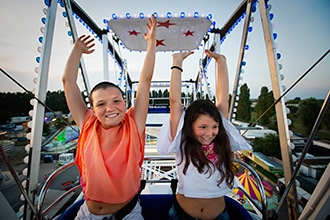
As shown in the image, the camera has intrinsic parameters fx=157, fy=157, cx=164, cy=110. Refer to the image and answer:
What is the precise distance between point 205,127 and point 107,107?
652 millimetres

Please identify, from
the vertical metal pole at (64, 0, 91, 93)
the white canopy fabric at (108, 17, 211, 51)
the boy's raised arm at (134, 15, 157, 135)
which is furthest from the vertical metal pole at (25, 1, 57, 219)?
the white canopy fabric at (108, 17, 211, 51)

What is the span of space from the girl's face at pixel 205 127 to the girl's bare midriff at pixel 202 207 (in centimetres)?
43

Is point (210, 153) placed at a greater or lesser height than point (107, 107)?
lesser

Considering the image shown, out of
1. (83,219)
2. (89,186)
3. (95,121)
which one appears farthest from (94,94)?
(83,219)

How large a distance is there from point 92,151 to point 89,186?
21cm

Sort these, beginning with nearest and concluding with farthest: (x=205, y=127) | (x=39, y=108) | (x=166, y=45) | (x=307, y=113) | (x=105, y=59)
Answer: (x=205, y=127) → (x=39, y=108) → (x=105, y=59) → (x=166, y=45) → (x=307, y=113)

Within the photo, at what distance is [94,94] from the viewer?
103 cm

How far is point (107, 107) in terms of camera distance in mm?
990

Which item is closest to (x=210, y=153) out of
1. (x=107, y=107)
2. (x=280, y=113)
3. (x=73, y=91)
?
(x=107, y=107)

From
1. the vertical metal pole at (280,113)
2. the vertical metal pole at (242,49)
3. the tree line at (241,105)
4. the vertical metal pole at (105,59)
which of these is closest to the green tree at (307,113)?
the tree line at (241,105)

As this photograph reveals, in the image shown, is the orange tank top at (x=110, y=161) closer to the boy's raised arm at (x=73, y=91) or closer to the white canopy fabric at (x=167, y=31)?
the boy's raised arm at (x=73, y=91)

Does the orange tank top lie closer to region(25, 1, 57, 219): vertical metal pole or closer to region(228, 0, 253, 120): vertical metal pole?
region(25, 1, 57, 219): vertical metal pole

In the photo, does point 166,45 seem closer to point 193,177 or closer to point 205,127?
point 205,127

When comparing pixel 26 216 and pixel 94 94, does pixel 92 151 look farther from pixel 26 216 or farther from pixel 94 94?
pixel 26 216
